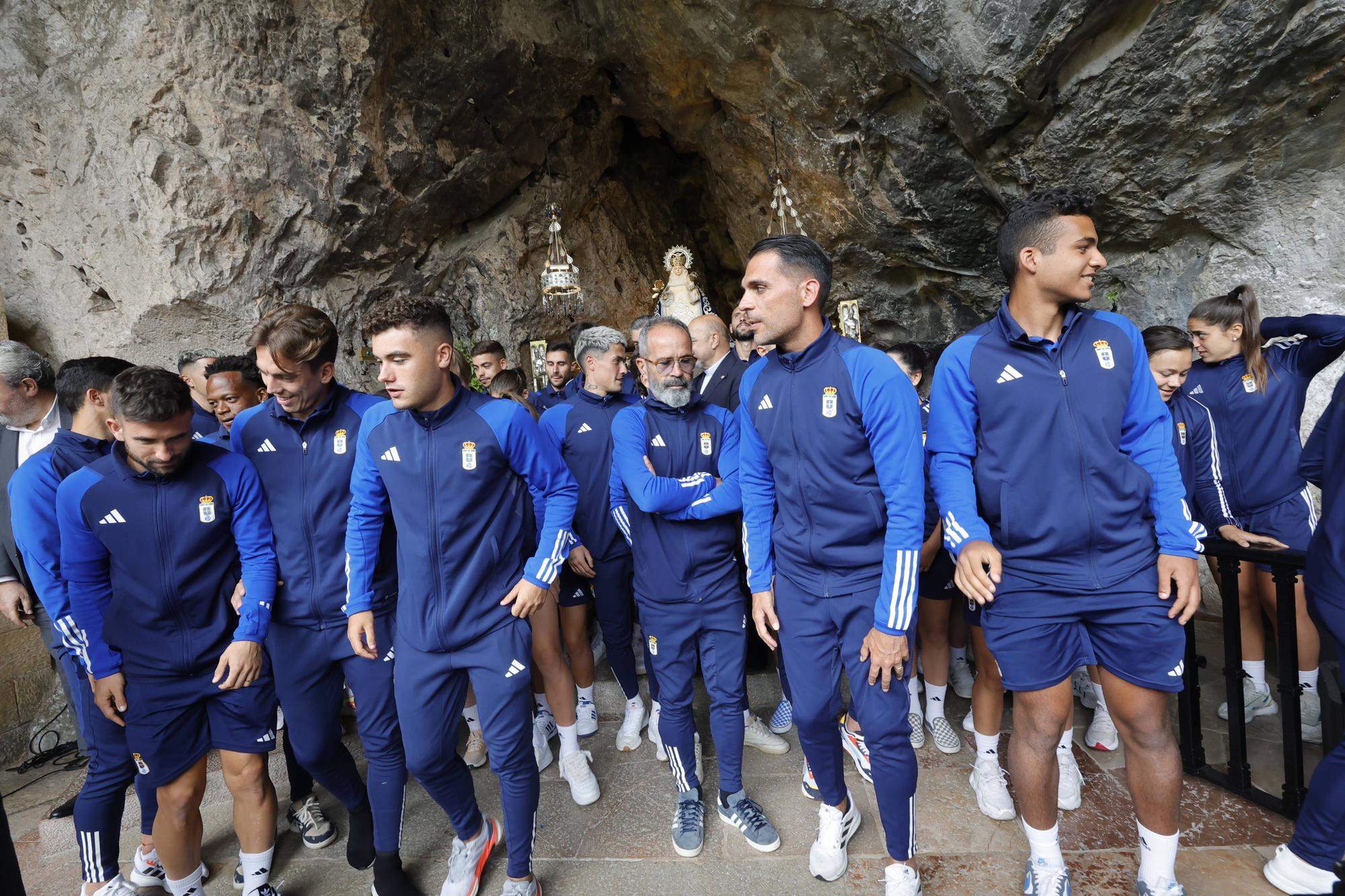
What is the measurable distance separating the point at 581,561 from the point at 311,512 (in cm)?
116

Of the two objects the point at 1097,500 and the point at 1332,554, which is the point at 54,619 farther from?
the point at 1332,554

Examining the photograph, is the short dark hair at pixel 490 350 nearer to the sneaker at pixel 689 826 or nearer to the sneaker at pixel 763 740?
the sneaker at pixel 763 740

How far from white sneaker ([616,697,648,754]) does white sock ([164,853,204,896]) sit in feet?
5.61

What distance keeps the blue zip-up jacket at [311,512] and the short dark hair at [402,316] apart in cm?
32

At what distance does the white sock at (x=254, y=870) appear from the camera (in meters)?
2.29

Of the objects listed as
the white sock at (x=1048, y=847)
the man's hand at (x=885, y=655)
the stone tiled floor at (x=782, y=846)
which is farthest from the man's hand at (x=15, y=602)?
the white sock at (x=1048, y=847)

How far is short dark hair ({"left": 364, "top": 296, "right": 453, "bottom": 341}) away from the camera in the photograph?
2100 millimetres

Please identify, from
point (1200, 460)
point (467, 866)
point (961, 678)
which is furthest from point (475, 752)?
point (1200, 460)

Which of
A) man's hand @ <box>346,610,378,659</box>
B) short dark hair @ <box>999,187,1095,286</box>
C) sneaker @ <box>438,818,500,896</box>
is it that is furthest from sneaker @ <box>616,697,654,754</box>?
short dark hair @ <box>999,187,1095,286</box>

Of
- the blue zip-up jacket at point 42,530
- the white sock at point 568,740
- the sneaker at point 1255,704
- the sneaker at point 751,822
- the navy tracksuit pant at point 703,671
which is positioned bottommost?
the sneaker at point 1255,704

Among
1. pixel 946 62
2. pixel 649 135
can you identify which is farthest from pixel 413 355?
pixel 649 135

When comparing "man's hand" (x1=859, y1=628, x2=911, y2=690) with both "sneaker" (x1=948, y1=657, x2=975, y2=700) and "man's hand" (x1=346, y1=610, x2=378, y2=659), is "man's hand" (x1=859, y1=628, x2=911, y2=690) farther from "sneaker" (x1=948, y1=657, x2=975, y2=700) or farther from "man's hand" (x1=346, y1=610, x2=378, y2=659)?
"sneaker" (x1=948, y1=657, x2=975, y2=700)

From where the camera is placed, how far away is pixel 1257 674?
10.5ft

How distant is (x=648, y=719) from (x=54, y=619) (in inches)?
96.7
